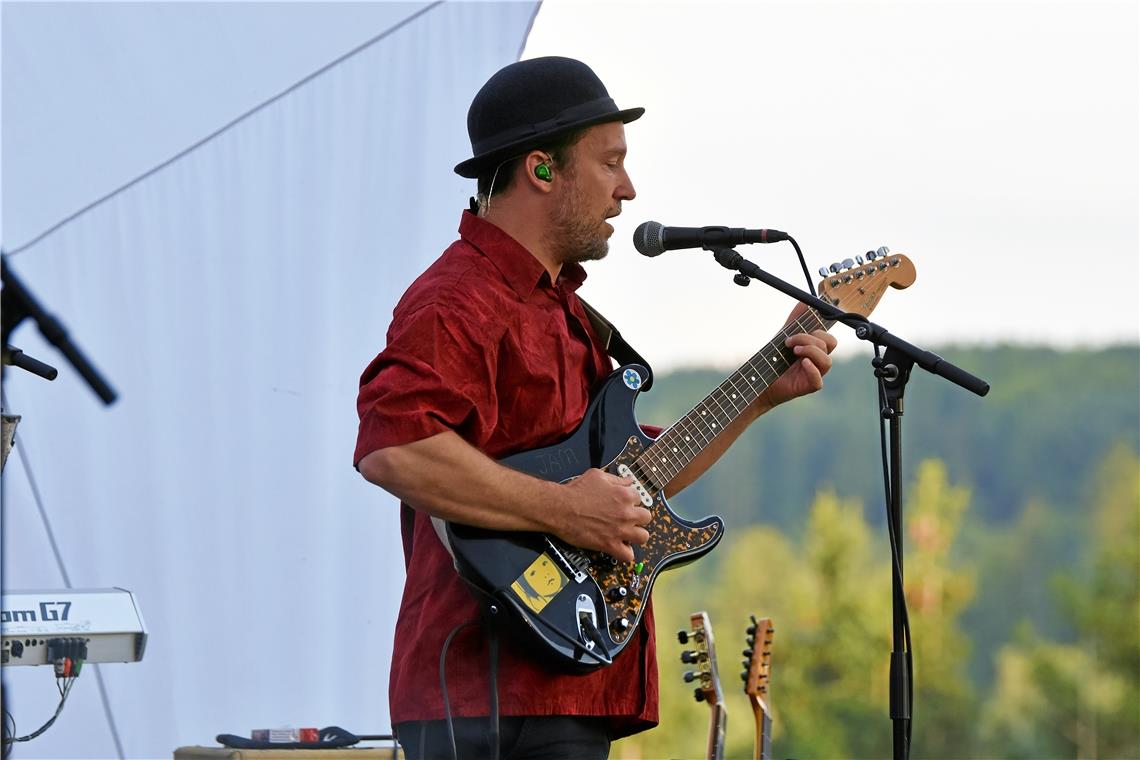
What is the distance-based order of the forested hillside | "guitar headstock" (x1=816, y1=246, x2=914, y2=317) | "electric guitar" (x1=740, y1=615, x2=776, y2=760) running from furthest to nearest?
the forested hillside
"electric guitar" (x1=740, y1=615, x2=776, y2=760)
"guitar headstock" (x1=816, y1=246, x2=914, y2=317)

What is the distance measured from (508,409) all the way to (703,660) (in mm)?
1621

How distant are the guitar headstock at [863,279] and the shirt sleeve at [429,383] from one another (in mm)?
956

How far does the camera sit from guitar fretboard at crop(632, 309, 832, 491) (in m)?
2.83

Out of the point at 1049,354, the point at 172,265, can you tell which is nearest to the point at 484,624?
the point at 172,265

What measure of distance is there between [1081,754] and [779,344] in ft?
103

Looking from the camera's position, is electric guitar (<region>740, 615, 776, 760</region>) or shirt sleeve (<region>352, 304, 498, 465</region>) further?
electric guitar (<region>740, 615, 776, 760</region>)

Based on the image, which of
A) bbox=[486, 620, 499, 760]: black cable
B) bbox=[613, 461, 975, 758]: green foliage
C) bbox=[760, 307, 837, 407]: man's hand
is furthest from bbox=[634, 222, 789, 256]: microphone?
bbox=[613, 461, 975, 758]: green foliage

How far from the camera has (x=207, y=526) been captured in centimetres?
429

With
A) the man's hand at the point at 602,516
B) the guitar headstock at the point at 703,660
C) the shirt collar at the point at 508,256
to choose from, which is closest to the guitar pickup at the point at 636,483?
the man's hand at the point at 602,516

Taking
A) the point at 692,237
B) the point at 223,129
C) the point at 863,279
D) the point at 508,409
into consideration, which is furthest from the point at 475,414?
the point at 223,129

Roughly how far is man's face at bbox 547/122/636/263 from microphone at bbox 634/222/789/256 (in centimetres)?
8

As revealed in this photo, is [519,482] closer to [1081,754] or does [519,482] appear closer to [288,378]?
[288,378]

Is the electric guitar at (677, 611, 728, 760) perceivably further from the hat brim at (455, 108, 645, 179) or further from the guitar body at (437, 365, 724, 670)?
the hat brim at (455, 108, 645, 179)

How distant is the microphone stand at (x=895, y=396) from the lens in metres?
2.64
